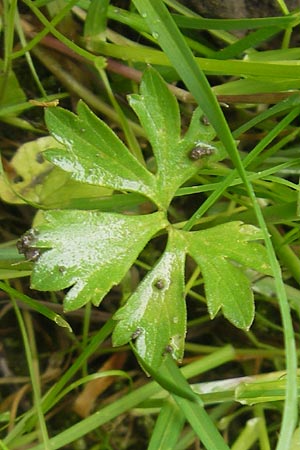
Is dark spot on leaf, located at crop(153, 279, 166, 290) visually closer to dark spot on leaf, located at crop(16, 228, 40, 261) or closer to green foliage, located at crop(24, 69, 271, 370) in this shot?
green foliage, located at crop(24, 69, 271, 370)

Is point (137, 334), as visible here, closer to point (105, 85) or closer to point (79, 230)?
point (79, 230)

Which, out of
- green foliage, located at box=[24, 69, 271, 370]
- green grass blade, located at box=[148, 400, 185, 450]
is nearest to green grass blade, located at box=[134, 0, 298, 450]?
green foliage, located at box=[24, 69, 271, 370]

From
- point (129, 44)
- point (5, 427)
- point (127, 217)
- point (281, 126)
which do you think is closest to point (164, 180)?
point (127, 217)

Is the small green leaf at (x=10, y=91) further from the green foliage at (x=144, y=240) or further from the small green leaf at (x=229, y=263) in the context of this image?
the small green leaf at (x=229, y=263)

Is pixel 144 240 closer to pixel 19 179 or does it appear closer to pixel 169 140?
pixel 169 140

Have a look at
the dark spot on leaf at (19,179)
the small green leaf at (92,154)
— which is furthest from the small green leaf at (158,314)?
the dark spot on leaf at (19,179)

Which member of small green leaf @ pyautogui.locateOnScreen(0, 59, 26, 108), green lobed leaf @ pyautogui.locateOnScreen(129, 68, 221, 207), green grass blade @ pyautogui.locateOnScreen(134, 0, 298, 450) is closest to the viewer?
green grass blade @ pyautogui.locateOnScreen(134, 0, 298, 450)

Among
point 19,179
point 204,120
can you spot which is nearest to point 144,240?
point 204,120
